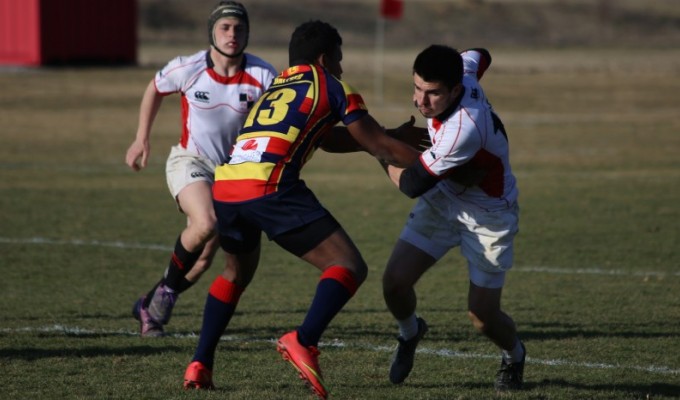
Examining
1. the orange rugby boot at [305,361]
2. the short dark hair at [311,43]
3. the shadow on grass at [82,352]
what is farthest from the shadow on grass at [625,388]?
the shadow on grass at [82,352]

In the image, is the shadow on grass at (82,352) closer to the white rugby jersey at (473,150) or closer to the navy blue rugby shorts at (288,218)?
the navy blue rugby shorts at (288,218)

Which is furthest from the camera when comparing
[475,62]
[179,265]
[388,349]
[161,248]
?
[161,248]

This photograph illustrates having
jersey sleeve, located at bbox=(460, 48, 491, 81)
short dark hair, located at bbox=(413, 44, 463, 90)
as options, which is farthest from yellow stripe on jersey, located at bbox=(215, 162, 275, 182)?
jersey sleeve, located at bbox=(460, 48, 491, 81)

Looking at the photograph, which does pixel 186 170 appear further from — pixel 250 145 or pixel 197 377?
pixel 197 377

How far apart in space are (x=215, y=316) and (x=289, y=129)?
1.10m

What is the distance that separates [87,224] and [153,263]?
2.54 metres

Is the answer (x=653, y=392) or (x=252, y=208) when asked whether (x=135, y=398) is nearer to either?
(x=252, y=208)

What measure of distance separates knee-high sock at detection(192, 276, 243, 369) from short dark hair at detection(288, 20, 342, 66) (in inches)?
49.7

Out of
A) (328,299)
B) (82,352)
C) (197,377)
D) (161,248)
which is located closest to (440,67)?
(328,299)

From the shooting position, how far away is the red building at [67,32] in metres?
38.4

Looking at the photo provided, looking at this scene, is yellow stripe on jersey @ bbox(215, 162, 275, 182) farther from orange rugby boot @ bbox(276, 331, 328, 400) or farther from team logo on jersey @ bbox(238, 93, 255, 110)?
team logo on jersey @ bbox(238, 93, 255, 110)

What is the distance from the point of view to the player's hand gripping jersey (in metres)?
5.40

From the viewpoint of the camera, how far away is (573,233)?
1213cm

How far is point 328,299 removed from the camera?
5344 millimetres
